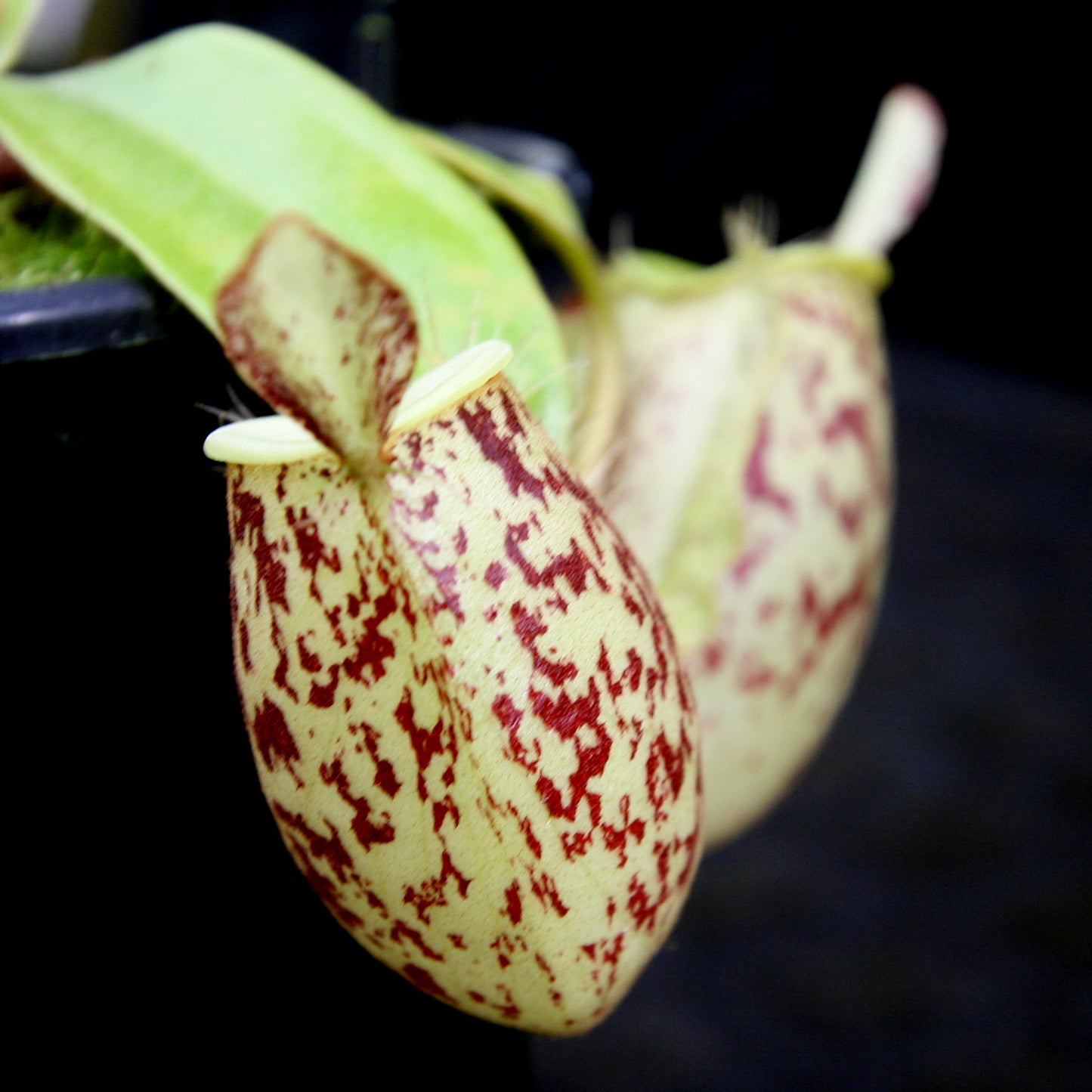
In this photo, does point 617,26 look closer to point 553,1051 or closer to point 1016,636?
point 1016,636

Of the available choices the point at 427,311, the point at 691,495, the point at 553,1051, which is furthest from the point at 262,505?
the point at 553,1051

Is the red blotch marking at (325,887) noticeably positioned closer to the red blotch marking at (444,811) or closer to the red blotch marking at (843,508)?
the red blotch marking at (444,811)

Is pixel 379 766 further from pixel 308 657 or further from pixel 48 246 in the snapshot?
pixel 48 246

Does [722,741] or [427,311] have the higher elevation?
[427,311]

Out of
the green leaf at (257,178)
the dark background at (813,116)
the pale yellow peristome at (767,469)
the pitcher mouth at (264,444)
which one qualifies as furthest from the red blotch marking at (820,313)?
the dark background at (813,116)

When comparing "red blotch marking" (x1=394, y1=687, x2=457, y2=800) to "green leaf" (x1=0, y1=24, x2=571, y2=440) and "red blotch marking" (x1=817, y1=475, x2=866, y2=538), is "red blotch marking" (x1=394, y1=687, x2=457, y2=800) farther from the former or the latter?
"red blotch marking" (x1=817, y1=475, x2=866, y2=538)

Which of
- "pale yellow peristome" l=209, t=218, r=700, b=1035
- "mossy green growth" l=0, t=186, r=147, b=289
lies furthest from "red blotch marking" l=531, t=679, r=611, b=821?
"mossy green growth" l=0, t=186, r=147, b=289

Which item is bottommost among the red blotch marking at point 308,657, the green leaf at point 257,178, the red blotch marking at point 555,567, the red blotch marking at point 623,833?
the red blotch marking at point 623,833
